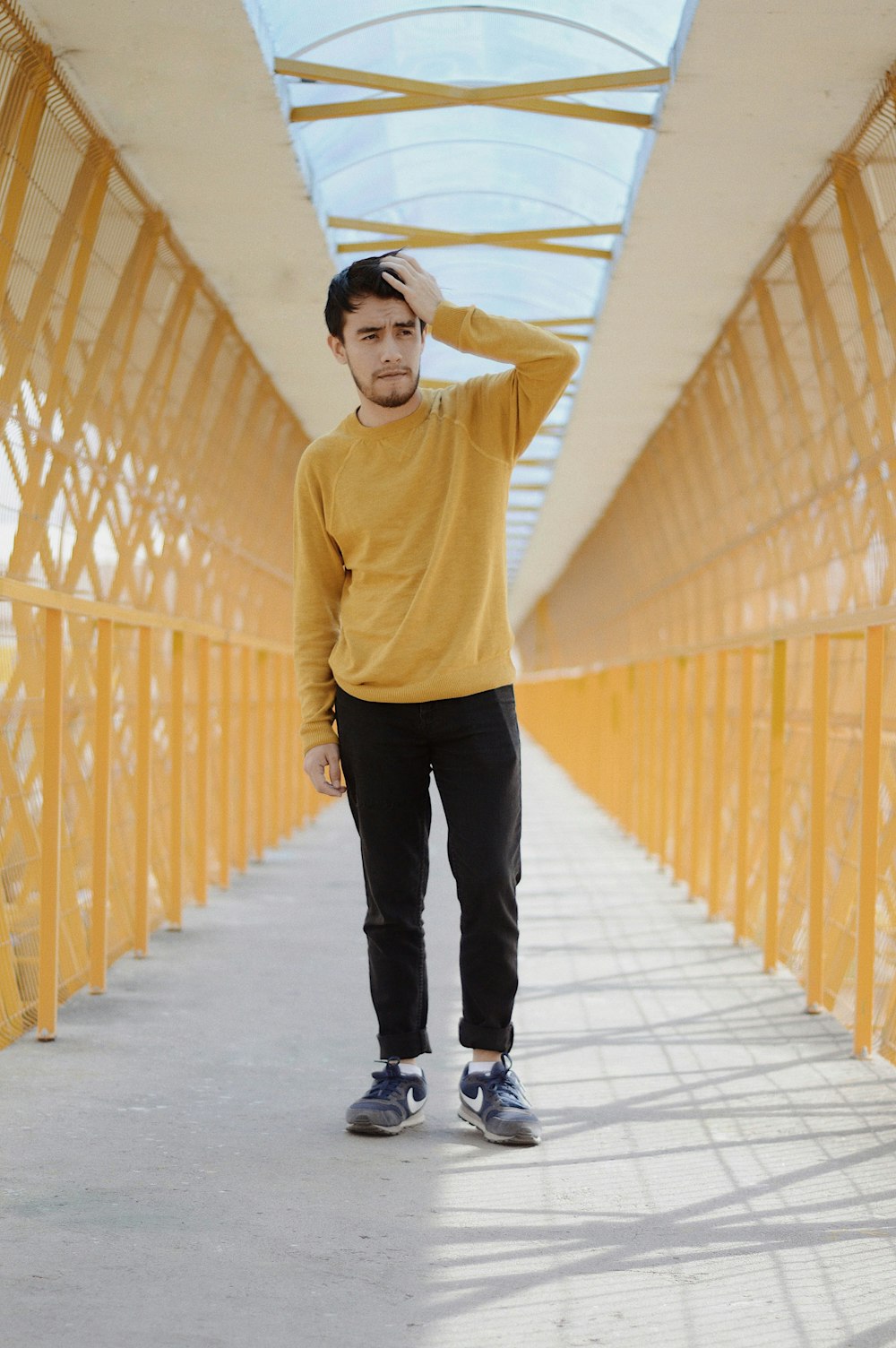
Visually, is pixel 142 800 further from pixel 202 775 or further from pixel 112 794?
pixel 202 775

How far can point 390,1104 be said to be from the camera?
3477mm

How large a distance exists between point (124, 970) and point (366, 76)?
11.5 ft

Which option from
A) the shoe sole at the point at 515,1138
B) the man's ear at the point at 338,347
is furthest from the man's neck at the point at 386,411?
the shoe sole at the point at 515,1138

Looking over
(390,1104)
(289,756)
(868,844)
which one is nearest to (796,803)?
(868,844)

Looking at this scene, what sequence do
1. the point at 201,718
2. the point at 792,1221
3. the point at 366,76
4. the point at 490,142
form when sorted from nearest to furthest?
1. the point at 792,1221
2. the point at 366,76
3. the point at 490,142
4. the point at 201,718

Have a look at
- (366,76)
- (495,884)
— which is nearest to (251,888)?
(366,76)

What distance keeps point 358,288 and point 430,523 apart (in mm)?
543

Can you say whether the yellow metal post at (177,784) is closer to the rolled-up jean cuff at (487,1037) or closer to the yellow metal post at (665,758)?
the rolled-up jean cuff at (487,1037)

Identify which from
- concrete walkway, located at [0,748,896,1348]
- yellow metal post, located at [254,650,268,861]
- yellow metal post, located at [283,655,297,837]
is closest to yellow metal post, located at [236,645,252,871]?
yellow metal post, located at [254,650,268,861]

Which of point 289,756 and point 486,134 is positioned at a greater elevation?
point 486,134

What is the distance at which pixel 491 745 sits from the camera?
337cm

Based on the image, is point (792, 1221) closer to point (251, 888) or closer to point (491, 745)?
point (491, 745)

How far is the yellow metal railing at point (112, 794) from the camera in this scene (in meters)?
4.53

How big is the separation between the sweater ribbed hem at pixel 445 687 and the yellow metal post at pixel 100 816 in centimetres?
219
